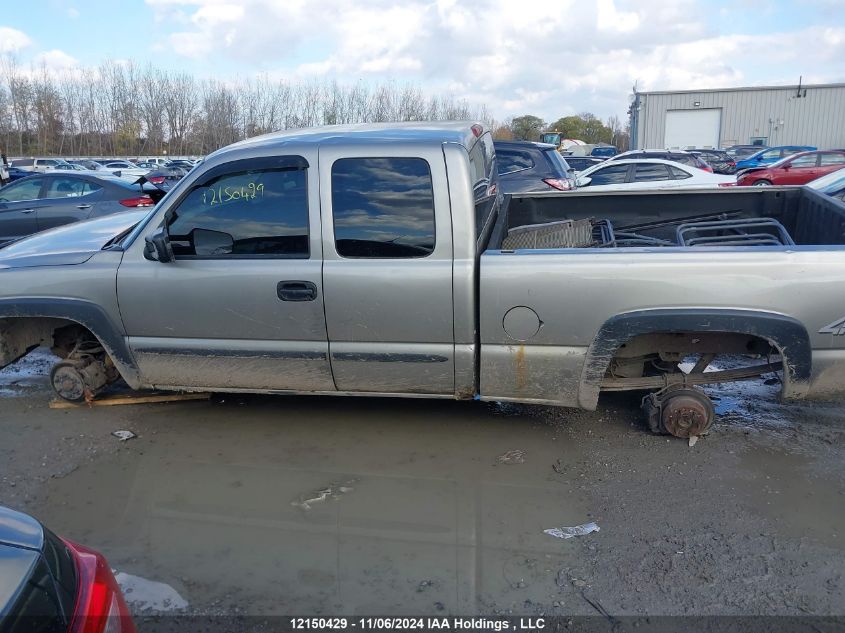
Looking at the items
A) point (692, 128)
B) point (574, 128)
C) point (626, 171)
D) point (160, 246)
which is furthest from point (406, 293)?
point (574, 128)

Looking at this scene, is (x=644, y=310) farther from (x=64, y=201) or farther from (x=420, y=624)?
(x=64, y=201)

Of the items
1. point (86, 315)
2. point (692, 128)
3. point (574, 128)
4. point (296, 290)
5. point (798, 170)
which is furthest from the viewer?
point (574, 128)

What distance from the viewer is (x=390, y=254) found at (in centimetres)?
395

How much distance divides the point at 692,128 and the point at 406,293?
47019 mm

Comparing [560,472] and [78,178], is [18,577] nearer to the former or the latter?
[560,472]

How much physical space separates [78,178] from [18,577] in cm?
1035

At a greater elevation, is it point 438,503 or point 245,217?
point 245,217

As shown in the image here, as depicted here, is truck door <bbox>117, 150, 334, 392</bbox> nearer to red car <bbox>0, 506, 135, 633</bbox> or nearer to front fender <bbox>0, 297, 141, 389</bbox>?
front fender <bbox>0, 297, 141, 389</bbox>

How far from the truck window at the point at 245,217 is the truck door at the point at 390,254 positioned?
0.20m

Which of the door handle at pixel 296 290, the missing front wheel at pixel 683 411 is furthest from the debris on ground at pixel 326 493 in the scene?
the missing front wheel at pixel 683 411

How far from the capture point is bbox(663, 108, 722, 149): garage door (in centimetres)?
4525

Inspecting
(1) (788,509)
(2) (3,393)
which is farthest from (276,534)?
(2) (3,393)

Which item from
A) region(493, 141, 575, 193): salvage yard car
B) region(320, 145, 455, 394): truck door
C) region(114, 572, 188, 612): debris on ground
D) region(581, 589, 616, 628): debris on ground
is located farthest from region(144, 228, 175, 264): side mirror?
region(493, 141, 575, 193): salvage yard car

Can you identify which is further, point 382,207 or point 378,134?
point 378,134
